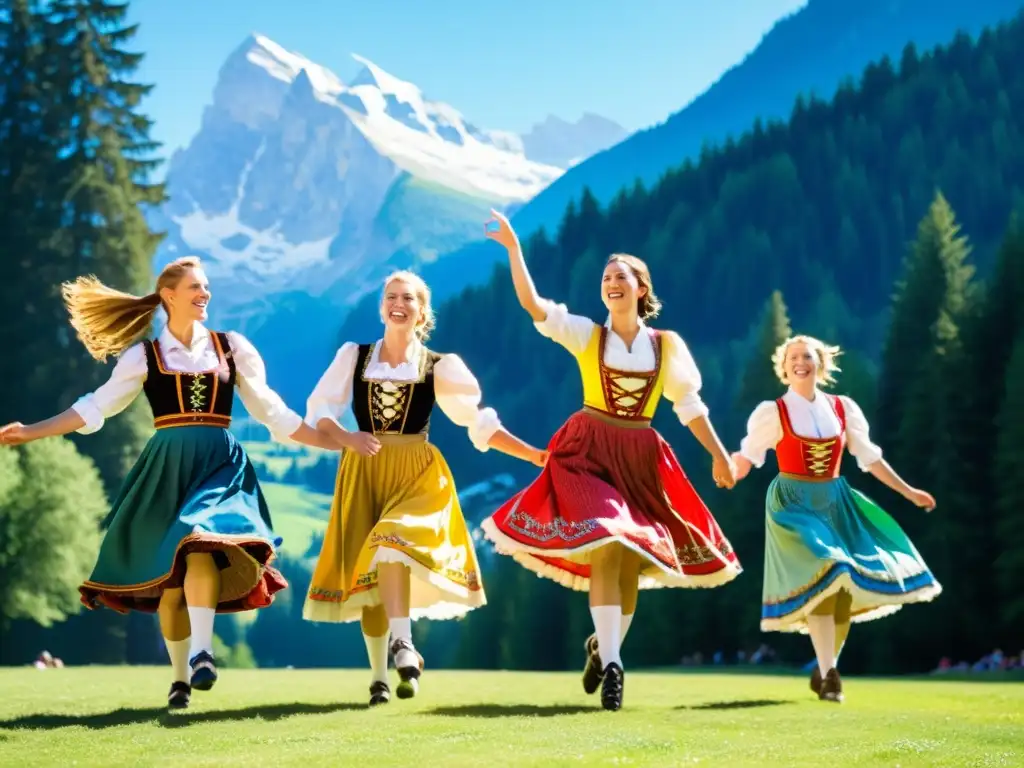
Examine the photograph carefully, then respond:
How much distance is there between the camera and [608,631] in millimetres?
7863

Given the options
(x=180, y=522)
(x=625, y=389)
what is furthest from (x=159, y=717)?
(x=625, y=389)

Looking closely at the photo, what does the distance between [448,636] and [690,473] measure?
104 feet

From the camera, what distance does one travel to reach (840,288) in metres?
89.7

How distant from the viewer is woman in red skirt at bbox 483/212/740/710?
8094mm

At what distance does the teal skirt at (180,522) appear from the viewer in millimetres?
7660

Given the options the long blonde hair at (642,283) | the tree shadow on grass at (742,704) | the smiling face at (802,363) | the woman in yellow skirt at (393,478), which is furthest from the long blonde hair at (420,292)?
the tree shadow on grass at (742,704)

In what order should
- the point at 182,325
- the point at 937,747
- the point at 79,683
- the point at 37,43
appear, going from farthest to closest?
1. the point at 37,43
2. the point at 79,683
3. the point at 182,325
4. the point at 937,747

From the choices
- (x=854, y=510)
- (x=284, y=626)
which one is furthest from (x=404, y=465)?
(x=284, y=626)

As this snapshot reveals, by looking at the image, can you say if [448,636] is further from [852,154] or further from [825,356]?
[825,356]

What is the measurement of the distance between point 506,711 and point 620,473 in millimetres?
1387

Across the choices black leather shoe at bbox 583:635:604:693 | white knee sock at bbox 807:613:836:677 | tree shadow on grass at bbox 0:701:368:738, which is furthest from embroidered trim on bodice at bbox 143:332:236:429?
white knee sock at bbox 807:613:836:677

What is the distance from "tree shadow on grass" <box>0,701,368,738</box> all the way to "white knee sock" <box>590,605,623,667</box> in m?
1.29

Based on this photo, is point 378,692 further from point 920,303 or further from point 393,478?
point 920,303

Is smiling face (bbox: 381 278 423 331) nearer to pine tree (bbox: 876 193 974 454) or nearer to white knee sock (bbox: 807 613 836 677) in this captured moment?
white knee sock (bbox: 807 613 836 677)
